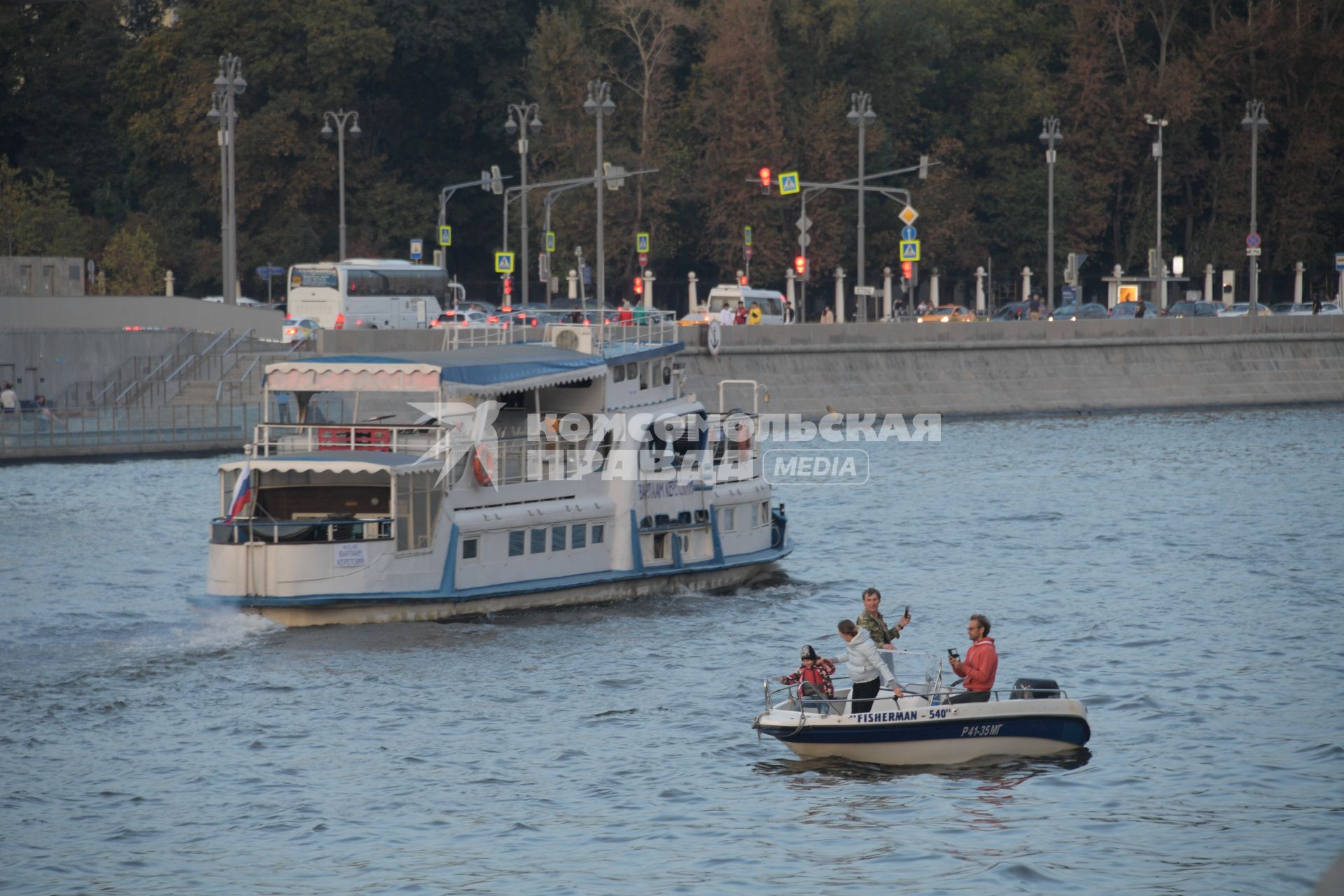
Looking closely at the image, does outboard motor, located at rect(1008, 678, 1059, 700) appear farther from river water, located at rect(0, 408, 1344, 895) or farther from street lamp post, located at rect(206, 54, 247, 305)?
street lamp post, located at rect(206, 54, 247, 305)

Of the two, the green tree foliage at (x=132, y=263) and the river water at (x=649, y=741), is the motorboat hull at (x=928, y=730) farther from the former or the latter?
the green tree foliage at (x=132, y=263)

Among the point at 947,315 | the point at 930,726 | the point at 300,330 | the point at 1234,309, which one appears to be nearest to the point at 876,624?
the point at 930,726

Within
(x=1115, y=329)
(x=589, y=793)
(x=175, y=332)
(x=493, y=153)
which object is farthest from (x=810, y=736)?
(x=493, y=153)

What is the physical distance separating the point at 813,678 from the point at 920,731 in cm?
145

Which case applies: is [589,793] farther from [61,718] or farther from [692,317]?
[692,317]

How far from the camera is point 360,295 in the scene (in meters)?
73.2

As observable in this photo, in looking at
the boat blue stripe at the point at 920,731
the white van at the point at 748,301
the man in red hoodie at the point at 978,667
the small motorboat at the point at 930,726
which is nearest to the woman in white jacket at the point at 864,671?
the small motorboat at the point at 930,726

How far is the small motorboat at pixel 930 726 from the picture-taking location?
70.5 feet

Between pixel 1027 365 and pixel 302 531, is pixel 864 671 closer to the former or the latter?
pixel 302 531

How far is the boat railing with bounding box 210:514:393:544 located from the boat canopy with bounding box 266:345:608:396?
2.35m

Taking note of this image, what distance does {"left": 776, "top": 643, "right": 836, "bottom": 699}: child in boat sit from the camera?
71.8ft

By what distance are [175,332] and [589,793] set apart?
42.8m

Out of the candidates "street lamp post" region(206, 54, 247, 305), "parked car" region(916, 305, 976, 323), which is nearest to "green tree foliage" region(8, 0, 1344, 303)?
"parked car" region(916, 305, 976, 323)

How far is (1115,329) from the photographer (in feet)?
226
